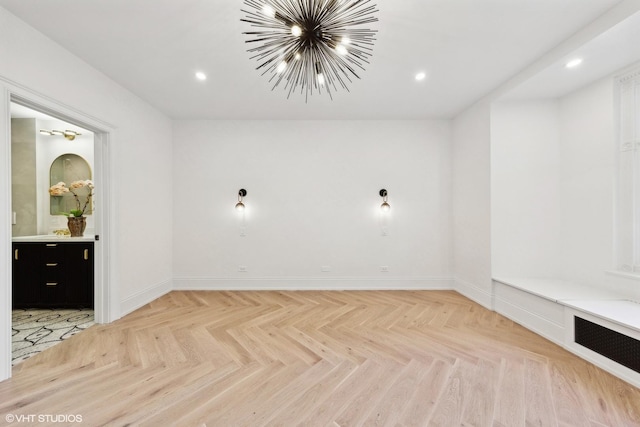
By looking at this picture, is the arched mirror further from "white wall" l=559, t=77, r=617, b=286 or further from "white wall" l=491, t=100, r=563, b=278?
"white wall" l=559, t=77, r=617, b=286

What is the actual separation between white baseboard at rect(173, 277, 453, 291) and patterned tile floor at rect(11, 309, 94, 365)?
1405 mm

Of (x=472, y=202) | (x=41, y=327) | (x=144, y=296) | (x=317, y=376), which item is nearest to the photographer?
(x=317, y=376)

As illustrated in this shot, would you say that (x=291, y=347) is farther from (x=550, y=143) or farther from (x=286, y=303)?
(x=550, y=143)

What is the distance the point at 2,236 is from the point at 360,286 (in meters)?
4.16

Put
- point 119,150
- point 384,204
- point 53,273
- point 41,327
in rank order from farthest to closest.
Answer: point 384,204
point 53,273
point 119,150
point 41,327

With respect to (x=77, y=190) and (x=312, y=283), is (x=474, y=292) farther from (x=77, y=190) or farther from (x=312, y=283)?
(x=77, y=190)

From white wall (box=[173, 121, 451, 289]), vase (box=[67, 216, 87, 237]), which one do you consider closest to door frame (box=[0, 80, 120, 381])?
vase (box=[67, 216, 87, 237])

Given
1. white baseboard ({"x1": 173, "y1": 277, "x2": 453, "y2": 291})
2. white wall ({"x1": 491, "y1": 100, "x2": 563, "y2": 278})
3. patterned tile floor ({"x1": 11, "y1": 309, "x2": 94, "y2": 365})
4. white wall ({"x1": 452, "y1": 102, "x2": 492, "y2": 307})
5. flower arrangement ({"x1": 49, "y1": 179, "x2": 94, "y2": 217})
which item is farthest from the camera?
white baseboard ({"x1": 173, "y1": 277, "x2": 453, "y2": 291})

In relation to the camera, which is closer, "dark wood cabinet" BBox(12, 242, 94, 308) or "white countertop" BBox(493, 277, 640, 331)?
"white countertop" BBox(493, 277, 640, 331)

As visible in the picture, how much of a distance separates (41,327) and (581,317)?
5503mm

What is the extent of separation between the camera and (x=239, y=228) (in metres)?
4.64

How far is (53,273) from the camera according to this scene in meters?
3.55

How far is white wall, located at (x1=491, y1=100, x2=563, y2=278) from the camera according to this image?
3.59m

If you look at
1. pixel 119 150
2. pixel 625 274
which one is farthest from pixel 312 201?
pixel 625 274
